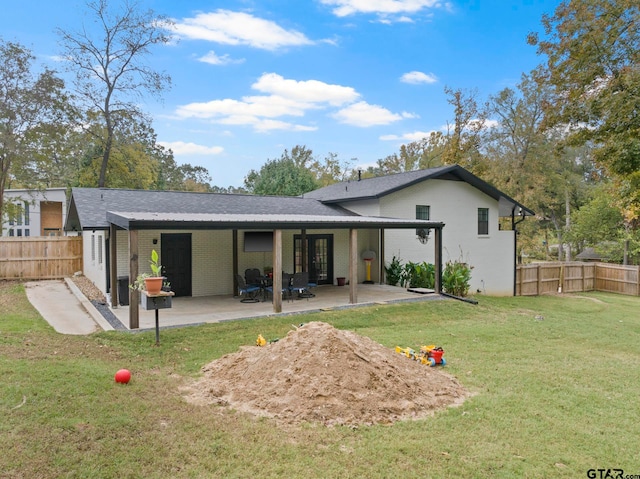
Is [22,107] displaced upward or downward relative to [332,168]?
downward

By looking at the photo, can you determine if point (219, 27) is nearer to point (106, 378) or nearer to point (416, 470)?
point (106, 378)

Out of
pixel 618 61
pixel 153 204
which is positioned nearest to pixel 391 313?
pixel 153 204

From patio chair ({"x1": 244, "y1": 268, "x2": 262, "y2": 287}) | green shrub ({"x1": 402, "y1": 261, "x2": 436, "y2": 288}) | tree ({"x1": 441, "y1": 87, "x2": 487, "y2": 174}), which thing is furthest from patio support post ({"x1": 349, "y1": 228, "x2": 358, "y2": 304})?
tree ({"x1": 441, "y1": 87, "x2": 487, "y2": 174})

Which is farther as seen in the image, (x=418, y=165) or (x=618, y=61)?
(x=418, y=165)

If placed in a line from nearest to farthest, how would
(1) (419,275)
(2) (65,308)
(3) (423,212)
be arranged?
(2) (65,308) < (1) (419,275) < (3) (423,212)

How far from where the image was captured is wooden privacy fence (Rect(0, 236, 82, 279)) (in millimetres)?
16688

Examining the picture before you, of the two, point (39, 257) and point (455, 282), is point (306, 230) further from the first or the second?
point (39, 257)

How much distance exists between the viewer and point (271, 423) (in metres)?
4.78

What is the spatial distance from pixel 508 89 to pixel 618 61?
2023cm

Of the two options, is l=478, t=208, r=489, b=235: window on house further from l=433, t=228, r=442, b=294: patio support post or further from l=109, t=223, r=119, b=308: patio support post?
l=109, t=223, r=119, b=308: patio support post

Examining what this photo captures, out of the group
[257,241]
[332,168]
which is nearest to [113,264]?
[257,241]

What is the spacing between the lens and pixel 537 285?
20.1m

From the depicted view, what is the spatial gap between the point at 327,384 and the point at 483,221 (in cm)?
1556

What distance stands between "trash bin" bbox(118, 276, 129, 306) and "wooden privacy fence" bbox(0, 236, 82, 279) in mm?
7933
